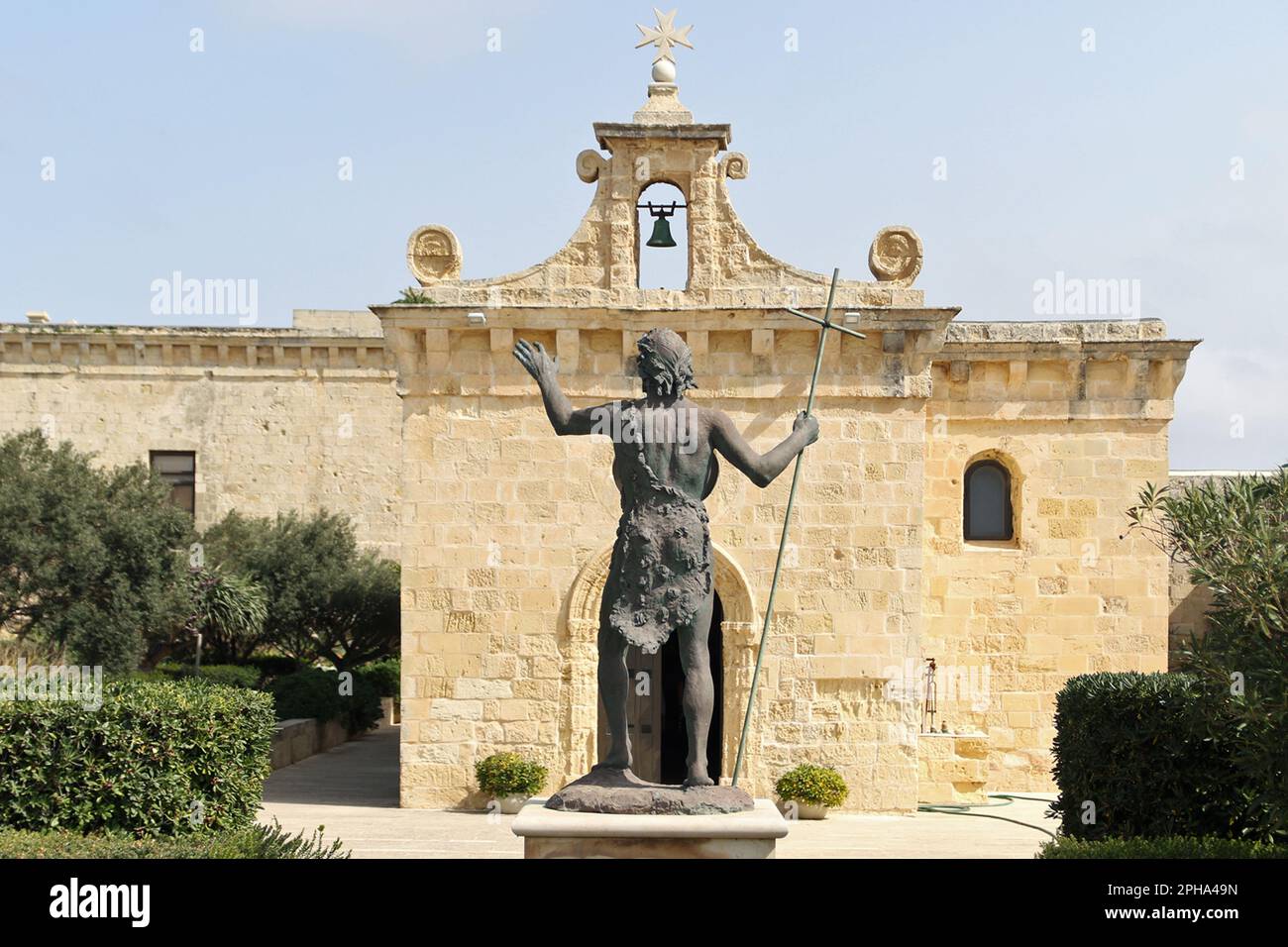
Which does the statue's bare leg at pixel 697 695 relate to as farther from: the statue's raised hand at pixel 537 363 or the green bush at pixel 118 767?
the green bush at pixel 118 767

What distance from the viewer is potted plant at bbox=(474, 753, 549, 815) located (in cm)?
1684

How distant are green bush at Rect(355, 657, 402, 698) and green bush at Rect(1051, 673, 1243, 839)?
17.7m

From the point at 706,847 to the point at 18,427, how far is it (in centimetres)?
2855

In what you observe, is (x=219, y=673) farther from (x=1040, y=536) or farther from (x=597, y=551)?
(x=1040, y=536)

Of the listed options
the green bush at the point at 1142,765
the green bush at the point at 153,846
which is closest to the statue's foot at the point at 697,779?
the green bush at the point at 153,846

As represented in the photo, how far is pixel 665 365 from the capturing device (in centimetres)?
883

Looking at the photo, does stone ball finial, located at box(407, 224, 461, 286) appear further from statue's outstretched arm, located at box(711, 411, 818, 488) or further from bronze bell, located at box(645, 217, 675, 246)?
statue's outstretched arm, located at box(711, 411, 818, 488)

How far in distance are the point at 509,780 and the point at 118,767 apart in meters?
5.62

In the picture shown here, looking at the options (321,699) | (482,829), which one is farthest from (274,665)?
(482,829)

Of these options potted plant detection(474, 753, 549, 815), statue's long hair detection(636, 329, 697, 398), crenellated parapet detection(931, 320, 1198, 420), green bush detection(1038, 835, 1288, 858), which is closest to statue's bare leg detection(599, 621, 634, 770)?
statue's long hair detection(636, 329, 697, 398)

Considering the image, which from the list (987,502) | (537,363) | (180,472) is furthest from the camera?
(180,472)
